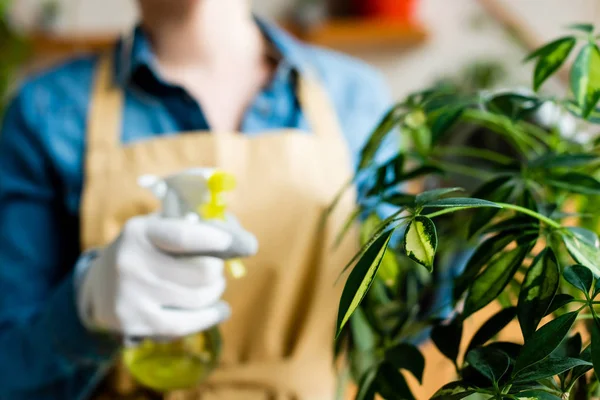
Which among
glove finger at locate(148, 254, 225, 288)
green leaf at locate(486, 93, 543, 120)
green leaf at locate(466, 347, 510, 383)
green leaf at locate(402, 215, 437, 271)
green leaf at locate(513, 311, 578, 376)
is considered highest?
green leaf at locate(486, 93, 543, 120)

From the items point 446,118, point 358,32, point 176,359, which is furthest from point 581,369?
point 358,32

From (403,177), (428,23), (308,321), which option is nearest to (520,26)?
(428,23)

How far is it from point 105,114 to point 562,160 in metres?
0.65

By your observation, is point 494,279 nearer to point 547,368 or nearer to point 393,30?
point 547,368

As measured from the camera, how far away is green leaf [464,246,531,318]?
0.37 meters

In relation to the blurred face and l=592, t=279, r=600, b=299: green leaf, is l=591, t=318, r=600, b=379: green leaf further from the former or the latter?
the blurred face

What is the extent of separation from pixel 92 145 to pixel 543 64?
62 centimetres

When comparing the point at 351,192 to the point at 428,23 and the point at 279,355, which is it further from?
the point at 428,23

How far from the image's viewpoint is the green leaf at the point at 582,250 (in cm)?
33

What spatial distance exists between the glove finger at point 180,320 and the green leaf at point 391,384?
244 mm

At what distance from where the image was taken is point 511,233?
0.39 m

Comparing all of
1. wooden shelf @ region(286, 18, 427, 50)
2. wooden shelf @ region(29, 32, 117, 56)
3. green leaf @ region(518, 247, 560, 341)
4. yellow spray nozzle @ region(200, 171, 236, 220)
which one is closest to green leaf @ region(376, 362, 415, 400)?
green leaf @ region(518, 247, 560, 341)

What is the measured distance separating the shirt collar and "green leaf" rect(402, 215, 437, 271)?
0.66 metres

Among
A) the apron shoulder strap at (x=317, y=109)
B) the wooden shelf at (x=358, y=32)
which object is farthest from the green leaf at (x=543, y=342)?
the wooden shelf at (x=358, y=32)
